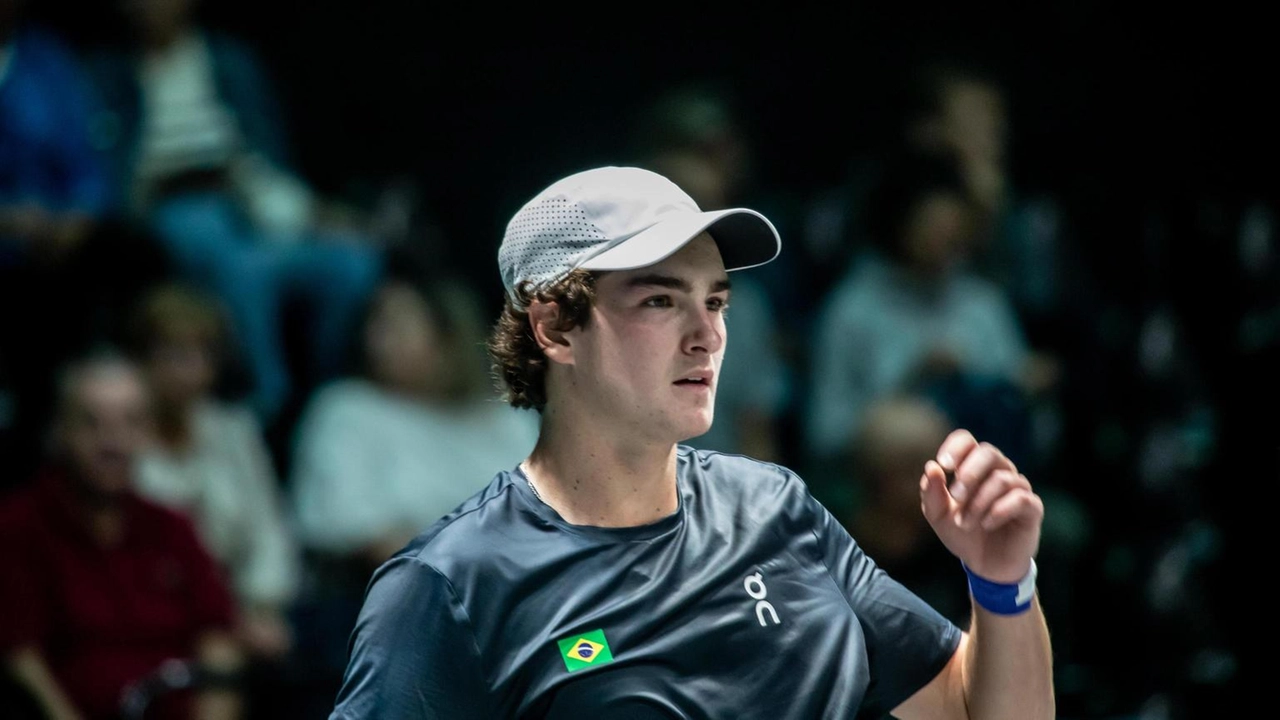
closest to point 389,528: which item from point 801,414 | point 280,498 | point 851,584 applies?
point 280,498

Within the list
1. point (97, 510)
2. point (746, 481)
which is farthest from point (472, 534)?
point (97, 510)

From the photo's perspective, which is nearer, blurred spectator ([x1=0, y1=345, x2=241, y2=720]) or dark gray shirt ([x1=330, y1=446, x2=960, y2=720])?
dark gray shirt ([x1=330, y1=446, x2=960, y2=720])

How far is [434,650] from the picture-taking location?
1.96 metres

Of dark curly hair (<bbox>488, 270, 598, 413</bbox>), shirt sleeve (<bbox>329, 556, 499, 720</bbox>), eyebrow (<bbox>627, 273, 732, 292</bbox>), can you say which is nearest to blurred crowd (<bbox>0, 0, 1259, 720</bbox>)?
dark curly hair (<bbox>488, 270, 598, 413</bbox>)

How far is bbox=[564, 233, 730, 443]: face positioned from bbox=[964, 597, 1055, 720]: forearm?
0.46m

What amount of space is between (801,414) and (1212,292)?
144 cm

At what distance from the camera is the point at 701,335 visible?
2.14m

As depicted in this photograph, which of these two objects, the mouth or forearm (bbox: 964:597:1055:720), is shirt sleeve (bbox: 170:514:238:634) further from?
forearm (bbox: 964:597:1055:720)

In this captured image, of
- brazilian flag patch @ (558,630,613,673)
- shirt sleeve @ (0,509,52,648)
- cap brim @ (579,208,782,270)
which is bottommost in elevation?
shirt sleeve @ (0,509,52,648)

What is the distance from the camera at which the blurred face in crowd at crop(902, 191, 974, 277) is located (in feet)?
18.2

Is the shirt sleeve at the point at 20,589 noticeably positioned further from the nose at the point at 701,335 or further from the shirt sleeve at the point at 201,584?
the nose at the point at 701,335

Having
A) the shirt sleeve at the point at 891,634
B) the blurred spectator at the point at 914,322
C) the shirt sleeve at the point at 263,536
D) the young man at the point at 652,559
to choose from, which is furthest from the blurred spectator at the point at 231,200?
the shirt sleeve at the point at 891,634

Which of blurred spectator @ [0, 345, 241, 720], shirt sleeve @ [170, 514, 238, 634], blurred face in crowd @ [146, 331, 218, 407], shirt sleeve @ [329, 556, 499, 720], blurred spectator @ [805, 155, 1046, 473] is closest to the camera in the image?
shirt sleeve @ [329, 556, 499, 720]

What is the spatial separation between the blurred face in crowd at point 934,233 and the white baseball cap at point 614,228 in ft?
11.1
